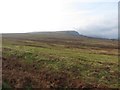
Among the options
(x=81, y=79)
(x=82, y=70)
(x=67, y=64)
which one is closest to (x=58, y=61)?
(x=67, y=64)

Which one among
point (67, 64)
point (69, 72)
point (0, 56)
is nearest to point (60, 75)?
point (69, 72)

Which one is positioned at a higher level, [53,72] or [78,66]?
[78,66]

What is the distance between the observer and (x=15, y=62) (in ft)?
146

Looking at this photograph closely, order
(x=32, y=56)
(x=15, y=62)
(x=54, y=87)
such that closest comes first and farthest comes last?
(x=54, y=87), (x=15, y=62), (x=32, y=56)

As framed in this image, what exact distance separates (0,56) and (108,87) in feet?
58.5

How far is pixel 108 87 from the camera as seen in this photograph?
120 feet

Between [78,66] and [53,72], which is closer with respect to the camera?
[53,72]

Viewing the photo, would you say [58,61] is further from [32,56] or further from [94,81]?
[94,81]

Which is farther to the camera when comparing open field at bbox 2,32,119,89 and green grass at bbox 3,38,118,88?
green grass at bbox 3,38,118,88

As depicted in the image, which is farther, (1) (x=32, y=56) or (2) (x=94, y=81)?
(1) (x=32, y=56)

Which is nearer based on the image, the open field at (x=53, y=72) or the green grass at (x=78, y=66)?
the open field at (x=53, y=72)

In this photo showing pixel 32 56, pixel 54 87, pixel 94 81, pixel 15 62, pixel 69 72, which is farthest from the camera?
pixel 32 56

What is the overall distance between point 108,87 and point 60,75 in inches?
254

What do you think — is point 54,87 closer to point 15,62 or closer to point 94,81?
point 94,81
